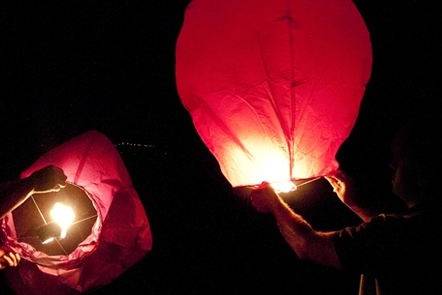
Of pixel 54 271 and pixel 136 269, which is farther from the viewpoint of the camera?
pixel 136 269

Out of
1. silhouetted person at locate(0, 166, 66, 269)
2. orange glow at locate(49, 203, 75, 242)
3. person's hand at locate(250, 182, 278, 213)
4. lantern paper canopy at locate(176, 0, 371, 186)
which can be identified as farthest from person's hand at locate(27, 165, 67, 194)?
person's hand at locate(250, 182, 278, 213)

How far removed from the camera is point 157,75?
6.72 m

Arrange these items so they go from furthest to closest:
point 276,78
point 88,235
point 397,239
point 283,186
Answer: point 88,235 → point 283,186 → point 397,239 → point 276,78

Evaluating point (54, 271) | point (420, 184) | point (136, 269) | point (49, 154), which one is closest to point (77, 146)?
point (49, 154)

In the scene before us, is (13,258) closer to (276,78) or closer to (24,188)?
(24,188)

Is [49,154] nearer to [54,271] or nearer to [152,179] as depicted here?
[54,271]

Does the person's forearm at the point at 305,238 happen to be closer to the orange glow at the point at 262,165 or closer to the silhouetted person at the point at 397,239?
the silhouetted person at the point at 397,239

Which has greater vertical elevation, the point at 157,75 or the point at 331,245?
the point at 157,75

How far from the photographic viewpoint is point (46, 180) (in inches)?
128

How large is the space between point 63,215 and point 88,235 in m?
0.37

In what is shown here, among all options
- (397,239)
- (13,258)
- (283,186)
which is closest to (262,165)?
(283,186)

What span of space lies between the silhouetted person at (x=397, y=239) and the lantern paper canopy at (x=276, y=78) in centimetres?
30

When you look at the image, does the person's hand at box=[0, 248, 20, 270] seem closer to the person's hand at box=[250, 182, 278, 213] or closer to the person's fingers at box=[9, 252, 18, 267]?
the person's fingers at box=[9, 252, 18, 267]

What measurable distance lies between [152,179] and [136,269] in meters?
1.50
